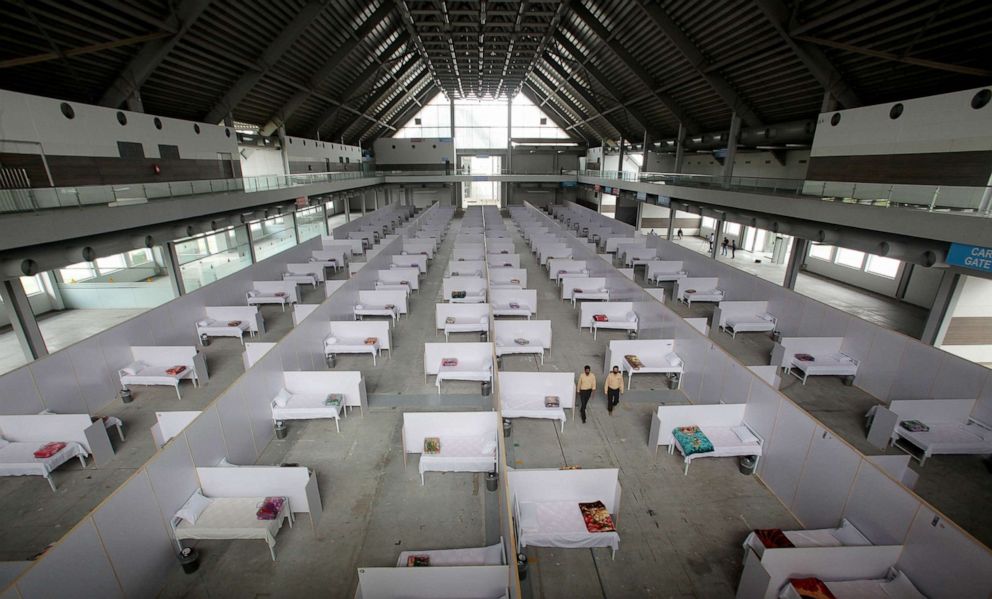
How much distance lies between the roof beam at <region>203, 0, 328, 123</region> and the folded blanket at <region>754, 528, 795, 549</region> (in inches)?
820

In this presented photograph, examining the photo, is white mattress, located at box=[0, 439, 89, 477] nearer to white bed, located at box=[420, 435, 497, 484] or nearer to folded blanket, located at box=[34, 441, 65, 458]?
folded blanket, located at box=[34, 441, 65, 458]

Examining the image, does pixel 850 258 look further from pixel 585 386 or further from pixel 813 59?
pixel 585 386

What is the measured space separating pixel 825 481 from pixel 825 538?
79 centimetres

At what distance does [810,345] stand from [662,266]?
22.7 ft

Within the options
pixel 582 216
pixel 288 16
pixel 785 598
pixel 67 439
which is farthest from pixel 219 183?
pixel 582 216

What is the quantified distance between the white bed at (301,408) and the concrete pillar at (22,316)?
667 centimetres

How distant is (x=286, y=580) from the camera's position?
5.16 m

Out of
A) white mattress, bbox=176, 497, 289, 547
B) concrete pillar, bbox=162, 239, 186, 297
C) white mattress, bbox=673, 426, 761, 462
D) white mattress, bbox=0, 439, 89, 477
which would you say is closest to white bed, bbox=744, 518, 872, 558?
white mattress, bbox=673, 426, 761, 462

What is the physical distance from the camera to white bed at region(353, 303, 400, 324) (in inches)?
490

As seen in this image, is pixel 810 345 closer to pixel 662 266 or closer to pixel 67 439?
pixel 662 266

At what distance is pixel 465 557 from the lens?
492cm

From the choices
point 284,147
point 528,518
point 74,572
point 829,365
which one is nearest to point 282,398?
point 74,572

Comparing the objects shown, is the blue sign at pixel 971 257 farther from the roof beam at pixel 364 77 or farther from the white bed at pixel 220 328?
the roof beam at pixel 364 77

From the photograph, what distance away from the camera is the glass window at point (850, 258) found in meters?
17.8
